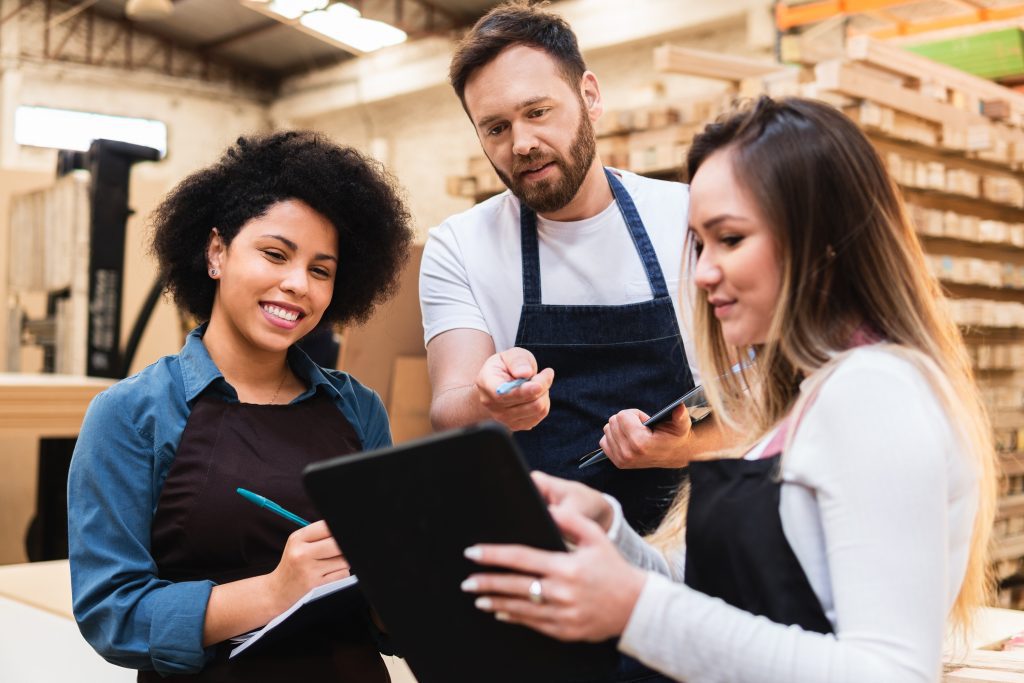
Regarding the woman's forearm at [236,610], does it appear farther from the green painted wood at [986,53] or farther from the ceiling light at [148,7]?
the ceiling light at [148,7]

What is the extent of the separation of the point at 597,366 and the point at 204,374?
0.80 meters

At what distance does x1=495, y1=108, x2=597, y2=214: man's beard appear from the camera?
2.05 meters

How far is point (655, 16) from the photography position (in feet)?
31.7


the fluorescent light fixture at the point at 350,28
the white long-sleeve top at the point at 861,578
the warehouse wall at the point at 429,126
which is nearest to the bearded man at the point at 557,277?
the white long-sleeve top at the point at 861,578

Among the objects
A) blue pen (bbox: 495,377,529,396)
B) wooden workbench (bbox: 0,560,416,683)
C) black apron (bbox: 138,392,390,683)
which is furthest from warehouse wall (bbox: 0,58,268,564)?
blue pen (bbox: 495,377,529,396)

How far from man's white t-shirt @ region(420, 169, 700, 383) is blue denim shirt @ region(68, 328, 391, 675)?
0.65m

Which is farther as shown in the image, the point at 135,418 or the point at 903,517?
the point at 135,418

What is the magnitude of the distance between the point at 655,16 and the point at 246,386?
8.76 m

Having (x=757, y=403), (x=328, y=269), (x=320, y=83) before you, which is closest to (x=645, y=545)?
(x=757, y=403)

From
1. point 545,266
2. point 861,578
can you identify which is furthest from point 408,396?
point 861,578

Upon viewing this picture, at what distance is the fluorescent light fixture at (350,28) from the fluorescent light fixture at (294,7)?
257 mm

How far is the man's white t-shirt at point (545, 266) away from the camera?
2.10 meters

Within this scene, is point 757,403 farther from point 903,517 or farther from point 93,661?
point 93,661

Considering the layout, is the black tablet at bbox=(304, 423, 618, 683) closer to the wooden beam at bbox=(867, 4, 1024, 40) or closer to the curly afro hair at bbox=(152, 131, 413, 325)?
the curly afro hair at bbox=(152, 131, 413, 325)
